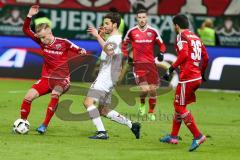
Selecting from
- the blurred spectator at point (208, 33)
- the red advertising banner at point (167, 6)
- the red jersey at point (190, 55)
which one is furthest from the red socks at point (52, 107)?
the red advertising banner at point (167, 6)

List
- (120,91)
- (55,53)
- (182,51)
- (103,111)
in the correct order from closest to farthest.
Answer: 1. (182,51)
2. (103,111)
3. (55,53)
4. (120,91)

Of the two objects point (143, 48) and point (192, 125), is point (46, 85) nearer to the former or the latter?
point (192, 125)

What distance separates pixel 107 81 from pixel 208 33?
50.7 ft

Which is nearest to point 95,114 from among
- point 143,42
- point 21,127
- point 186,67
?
point 21,127

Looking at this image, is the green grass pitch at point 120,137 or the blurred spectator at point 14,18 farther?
the blurred spectator at point 14,18

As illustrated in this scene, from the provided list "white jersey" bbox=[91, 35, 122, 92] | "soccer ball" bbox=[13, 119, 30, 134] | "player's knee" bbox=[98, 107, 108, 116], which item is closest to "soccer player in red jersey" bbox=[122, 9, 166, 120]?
"player's knee" bbox=[98, 107, 108, 116]

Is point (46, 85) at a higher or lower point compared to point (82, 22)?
higher

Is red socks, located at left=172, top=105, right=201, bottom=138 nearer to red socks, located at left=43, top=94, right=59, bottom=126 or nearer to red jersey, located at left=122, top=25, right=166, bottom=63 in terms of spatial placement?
red socks, located at left=43, top=94, right=59, bottom=126

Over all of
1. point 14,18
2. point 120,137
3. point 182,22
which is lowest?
point 14,18

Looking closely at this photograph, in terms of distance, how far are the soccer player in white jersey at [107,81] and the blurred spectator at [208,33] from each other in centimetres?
1510

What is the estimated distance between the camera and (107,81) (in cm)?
1523

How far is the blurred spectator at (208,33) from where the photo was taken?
1187 inches

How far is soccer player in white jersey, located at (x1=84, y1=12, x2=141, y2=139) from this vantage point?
15047 millimetres

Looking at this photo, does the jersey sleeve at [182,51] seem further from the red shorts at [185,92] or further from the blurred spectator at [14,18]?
the blurred spectator at [14,18]
